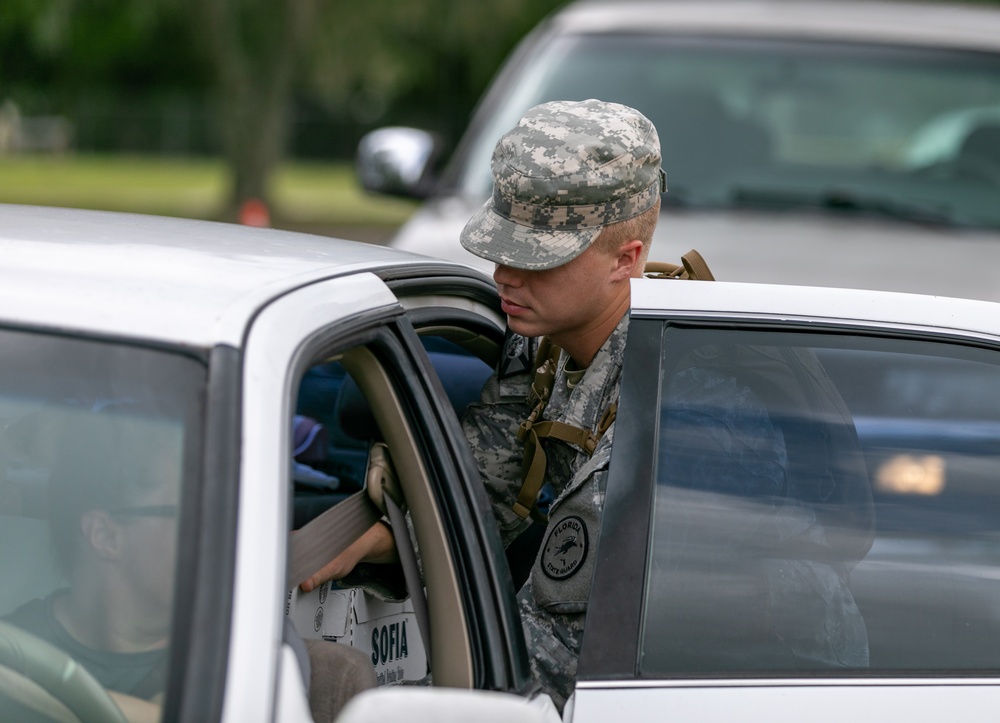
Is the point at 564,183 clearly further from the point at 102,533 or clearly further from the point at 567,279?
the point at 102,533

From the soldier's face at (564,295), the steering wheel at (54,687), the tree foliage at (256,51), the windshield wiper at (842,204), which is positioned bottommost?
the steering wheel at (54,687)

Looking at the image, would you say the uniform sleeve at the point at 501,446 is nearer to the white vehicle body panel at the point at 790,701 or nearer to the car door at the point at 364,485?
the car door at the point at 364,485

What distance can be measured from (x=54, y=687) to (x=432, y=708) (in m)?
0.50

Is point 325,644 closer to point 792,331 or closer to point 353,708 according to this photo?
point 353,708

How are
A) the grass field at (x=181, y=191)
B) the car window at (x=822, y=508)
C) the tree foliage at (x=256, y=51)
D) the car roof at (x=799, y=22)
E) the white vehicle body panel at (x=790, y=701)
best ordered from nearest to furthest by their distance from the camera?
the white vehicle body panel at (x=790, y=701) < the car window at (x=822, y=508) < the car roof at (x=799, y=22) < the tree foliage at (x=256, y=51) < the grass field at (x=181, y=191)

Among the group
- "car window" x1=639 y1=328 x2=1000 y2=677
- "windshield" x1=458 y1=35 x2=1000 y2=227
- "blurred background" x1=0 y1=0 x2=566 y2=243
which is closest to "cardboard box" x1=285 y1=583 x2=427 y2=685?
"car window" x1=639 y1=328 x2=1000 y2=677

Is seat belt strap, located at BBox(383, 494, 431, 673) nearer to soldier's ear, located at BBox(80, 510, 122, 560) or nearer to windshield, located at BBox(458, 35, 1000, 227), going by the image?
soldier's ear, located at BBox(80, 510, 122, 560)

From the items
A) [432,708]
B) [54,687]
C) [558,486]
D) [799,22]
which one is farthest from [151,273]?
[799,22]

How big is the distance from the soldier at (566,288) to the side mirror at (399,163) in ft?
9.44

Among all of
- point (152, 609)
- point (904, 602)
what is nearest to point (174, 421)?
point (152, 609)

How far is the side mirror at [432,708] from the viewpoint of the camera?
56.3 inches

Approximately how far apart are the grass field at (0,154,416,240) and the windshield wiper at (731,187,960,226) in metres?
7.83

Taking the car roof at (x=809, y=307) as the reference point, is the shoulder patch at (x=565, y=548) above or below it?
below

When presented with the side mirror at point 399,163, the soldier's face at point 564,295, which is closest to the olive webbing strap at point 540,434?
the soldier's face at point 564,295
